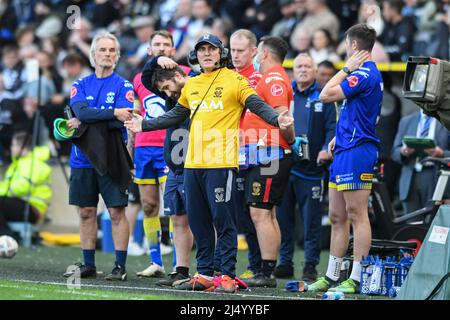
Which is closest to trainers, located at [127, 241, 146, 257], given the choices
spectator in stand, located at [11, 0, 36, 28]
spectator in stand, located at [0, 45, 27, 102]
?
spectator in stand, located at [0, 45, 27, 102]

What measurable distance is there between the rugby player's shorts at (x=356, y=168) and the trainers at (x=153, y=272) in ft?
7.79

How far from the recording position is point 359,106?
995 cm

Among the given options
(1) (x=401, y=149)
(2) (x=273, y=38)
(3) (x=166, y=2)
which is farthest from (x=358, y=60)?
(3) (x=166, y=2)

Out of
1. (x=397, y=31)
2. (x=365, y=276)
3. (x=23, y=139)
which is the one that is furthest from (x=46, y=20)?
(x=365, y=276)

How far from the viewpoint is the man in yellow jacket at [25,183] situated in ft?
52.4

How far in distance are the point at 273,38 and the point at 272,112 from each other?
2100mm

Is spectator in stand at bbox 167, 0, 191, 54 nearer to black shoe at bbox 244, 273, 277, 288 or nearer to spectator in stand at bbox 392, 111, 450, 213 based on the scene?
spectator in stand at bbox 392, 111, 450, 213

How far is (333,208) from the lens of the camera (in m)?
10.4

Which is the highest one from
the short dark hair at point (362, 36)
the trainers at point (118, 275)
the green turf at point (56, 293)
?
the short dark hair at point (362, 36)

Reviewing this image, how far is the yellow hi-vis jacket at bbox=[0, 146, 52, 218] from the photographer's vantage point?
1619 cm

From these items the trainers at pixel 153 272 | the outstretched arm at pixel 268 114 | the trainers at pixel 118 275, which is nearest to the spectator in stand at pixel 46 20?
the trainers at pixel 153 272

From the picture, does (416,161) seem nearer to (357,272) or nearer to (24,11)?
(357,272)

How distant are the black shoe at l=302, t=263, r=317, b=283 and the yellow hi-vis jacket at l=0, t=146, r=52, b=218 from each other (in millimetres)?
5835

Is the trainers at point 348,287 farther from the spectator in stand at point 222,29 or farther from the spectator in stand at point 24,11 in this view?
the spectator in stand at point 24,11
